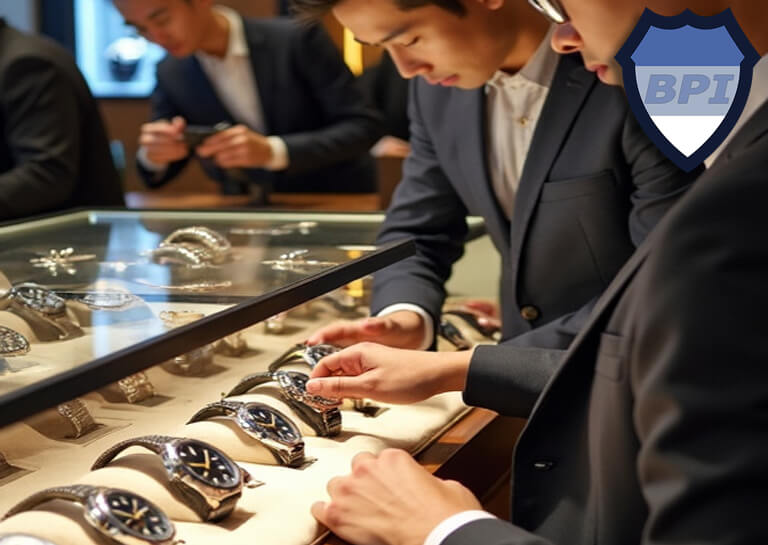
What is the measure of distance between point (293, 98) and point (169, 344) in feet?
8.52

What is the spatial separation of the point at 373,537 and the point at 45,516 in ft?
0.90

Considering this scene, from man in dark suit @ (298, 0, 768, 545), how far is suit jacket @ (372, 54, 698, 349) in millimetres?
310

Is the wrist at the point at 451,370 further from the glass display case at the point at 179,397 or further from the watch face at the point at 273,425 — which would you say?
the watch face at the point at 273,425

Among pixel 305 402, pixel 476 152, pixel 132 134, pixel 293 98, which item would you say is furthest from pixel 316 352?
pixel 132 134

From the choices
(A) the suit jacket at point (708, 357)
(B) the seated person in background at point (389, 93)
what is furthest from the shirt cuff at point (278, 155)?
(A) the suit jacket at point (708, 357)

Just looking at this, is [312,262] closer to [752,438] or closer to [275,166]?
[752,438]

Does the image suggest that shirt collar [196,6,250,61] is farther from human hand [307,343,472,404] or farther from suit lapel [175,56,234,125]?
human hand [307,343,472,404]

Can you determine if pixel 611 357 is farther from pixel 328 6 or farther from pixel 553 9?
pixel 328 6

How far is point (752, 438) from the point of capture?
619mm

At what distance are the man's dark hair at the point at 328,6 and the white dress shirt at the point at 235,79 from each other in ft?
6.31

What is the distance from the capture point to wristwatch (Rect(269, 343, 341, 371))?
1.29 m

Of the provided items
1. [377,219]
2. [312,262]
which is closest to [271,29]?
[377,219]

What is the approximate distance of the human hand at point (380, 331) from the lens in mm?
1396

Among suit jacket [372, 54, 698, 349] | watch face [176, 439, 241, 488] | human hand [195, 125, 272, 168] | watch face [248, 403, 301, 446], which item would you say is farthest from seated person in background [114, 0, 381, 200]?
watch face [176, 439, 241, 488]
